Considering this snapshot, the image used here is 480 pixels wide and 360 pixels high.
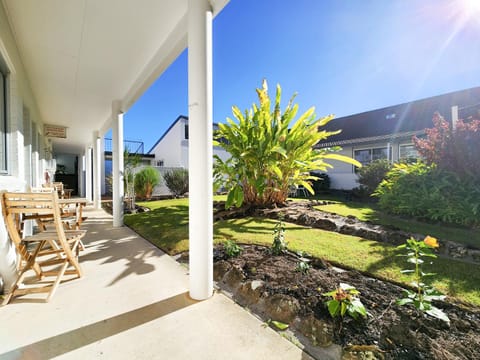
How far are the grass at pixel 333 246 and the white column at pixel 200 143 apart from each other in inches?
57.5

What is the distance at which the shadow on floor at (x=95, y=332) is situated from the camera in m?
1.45

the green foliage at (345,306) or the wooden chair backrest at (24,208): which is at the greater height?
the wooden chair backrest at (24,208)

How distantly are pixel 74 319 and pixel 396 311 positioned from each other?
2.64 m

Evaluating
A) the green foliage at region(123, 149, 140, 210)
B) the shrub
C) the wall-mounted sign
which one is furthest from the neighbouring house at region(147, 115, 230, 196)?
the shrub

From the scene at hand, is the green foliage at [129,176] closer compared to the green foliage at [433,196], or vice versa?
the green foliage at [433,196]

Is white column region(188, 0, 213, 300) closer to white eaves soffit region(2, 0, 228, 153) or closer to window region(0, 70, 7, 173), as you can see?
white eaves soffit region(2, 0, 228, 153)

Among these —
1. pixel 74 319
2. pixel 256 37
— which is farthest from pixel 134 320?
pixel 256 37

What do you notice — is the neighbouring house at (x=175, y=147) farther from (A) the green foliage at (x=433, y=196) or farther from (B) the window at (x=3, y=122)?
(A) the green foliage at (x=433, y=196)

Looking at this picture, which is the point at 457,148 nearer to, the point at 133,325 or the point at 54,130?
the point at 133,325

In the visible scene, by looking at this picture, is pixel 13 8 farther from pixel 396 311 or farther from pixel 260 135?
pixel 396 311

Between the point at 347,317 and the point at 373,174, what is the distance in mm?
8227

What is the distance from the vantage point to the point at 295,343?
1503 millimetres

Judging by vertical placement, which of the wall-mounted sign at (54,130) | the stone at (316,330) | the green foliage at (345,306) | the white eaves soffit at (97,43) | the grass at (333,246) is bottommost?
the stone at (316,330)

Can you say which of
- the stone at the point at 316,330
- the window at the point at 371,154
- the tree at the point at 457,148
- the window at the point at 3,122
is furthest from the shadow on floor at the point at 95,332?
the window at the point at 371,154
